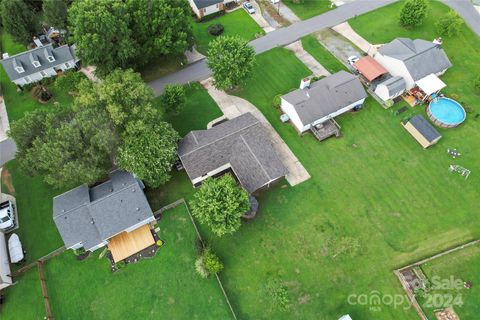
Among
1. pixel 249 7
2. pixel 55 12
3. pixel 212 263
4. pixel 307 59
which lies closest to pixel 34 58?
pixel 55 12

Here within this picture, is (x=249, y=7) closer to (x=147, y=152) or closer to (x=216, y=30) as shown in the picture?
(x=216, y=30)

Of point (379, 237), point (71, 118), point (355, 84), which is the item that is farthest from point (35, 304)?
point (355, 84)

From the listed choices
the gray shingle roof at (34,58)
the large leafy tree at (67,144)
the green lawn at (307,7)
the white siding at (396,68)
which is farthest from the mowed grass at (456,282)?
the gray shingle roof at (34,58)

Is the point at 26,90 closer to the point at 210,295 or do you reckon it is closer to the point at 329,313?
the point at 210,295

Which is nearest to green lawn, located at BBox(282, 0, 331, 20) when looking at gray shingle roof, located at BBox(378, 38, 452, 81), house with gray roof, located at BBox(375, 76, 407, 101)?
gray shingle roof, located at BBox(378, 38, 452, 81)

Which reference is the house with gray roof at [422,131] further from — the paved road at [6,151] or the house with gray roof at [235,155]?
the paved road at [6,151]
